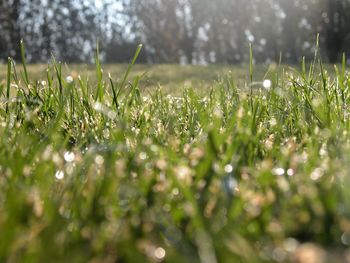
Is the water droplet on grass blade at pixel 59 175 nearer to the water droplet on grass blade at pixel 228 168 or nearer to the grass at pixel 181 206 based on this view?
the grass at pixel 181 206

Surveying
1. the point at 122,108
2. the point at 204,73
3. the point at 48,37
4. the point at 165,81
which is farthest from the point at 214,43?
the point at 122,108

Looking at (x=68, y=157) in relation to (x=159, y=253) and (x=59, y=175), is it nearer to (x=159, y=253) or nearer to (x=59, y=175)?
(x=59, y=175)

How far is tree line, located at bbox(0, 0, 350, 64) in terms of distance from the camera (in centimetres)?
1680

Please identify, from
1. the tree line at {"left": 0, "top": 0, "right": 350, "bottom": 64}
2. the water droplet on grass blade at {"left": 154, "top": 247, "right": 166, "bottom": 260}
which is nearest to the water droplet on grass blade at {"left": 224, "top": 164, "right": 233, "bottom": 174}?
the water droplet on grass blade at {"left": 154, "top": 247, "right": 166, "bottom": 260}

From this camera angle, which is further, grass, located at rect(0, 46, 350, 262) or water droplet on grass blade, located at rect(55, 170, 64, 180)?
water droplet on grass blade, located at rect(55, 170, 64, 180)

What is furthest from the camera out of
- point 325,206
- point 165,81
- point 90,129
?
point 165,81

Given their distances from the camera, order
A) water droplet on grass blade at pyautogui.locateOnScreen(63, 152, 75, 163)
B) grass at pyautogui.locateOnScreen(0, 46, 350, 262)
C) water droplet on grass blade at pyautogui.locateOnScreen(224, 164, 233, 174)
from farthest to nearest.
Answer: water droplet on grass blade at pyautogui.locateOnScreen(63, 152, 75, 163) < water droplet on grass blade at pyautogui.locateOnScreen(224, 164, 233, 174) < grass at pyautogui.locateOnScreen(0, 46, 350, 262)

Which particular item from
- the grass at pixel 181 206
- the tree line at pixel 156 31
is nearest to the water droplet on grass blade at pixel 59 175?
the grass at pixel 181 206

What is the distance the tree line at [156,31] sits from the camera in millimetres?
16797

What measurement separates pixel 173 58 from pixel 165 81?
33.7ft

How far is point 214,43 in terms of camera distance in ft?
57.8

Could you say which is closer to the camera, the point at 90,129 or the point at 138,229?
the point at 138,229

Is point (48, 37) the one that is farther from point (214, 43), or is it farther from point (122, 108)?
point (122, 108)

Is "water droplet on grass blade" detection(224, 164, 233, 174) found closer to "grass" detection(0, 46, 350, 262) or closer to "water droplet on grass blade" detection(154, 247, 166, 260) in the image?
"grass" detection(0, 46, 350, 262)
